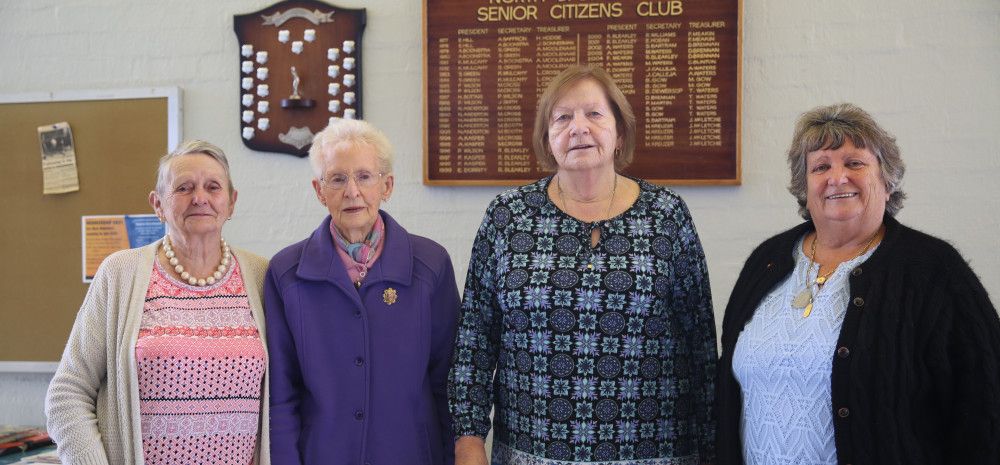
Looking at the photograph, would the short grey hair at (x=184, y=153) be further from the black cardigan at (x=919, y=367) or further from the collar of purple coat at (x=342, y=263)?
the black cardigan at (x=919, y=367)

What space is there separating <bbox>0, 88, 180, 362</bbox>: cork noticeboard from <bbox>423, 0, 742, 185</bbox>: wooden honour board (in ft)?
3.92

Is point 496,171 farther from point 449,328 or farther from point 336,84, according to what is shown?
point 449,328

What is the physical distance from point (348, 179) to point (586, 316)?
2.26 ft

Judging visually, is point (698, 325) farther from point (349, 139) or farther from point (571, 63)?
point (571, 63)

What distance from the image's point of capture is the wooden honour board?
2574mm

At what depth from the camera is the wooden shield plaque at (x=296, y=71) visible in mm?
2795

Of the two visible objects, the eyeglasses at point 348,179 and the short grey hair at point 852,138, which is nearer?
the short grey hair at point 852,138

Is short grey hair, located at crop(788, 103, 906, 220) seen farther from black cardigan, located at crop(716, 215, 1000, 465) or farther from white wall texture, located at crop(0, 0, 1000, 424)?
white wall texture, located at crop(0, 0, 1000, 424)

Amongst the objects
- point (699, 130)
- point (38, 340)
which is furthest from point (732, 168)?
point (38, 340)

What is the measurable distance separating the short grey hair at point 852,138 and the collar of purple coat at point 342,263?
38.0 inches

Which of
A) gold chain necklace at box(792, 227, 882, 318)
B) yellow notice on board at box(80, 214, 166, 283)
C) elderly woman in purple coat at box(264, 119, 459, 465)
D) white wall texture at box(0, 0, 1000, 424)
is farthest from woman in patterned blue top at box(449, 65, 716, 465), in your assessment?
yellow notice on board at box(80, 214, 166, 283)

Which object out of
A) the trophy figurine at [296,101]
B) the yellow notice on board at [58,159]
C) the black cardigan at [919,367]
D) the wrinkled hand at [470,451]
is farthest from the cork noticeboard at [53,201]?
the black cardigan at [919,367]

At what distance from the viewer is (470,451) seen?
1.85 meters

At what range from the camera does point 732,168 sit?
101 inches
